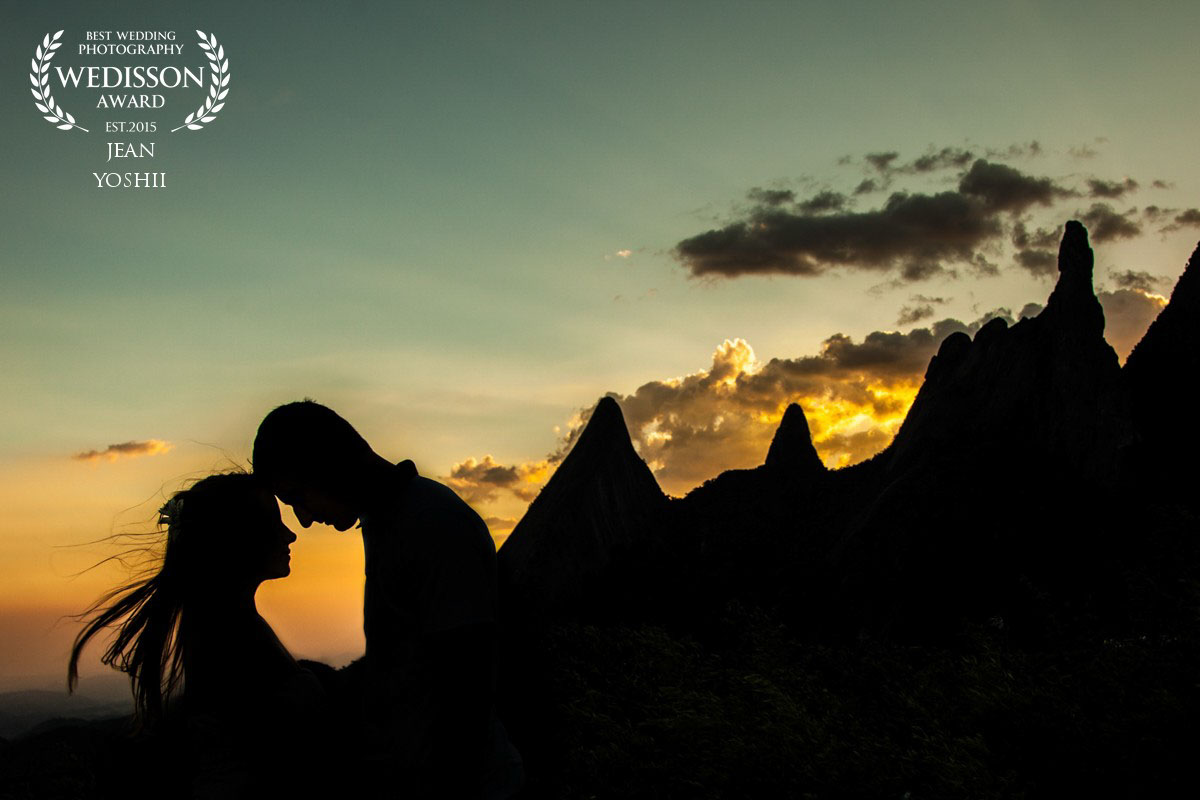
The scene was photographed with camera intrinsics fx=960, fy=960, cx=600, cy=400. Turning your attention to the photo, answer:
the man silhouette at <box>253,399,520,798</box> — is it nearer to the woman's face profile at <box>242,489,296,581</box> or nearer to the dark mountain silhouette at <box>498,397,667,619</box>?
the woman's face profile at <box>242,489,296,581</box>

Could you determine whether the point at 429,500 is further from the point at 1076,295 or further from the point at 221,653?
the point at 1076,295

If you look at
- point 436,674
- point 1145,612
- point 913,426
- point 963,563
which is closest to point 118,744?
point 436,674

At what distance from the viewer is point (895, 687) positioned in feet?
27.2

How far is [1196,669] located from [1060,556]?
3723cm

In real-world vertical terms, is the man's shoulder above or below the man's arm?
above

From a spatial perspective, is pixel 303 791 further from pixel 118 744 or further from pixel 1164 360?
pixel 1164 360

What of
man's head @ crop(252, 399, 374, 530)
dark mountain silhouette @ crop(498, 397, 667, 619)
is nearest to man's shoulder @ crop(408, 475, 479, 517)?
man's head @ crop(252, 399, 374, 530)

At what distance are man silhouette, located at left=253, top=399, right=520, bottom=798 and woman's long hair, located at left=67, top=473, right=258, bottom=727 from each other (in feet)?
0.50

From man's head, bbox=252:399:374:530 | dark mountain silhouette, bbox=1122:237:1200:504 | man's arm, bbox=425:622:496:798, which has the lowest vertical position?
man's arm, bbox=425:622:496:798

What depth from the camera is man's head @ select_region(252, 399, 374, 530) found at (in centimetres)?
273

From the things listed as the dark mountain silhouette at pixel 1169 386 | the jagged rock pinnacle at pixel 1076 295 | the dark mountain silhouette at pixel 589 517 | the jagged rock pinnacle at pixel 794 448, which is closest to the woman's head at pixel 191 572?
the dark mountain silhouette at pixel 589 517

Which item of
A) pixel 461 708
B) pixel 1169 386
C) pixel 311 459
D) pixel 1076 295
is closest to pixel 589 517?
pixel 1076 295

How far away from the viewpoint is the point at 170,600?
2.72m

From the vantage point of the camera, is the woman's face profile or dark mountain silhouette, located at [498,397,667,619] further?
dark mountain silhouette, located at [498,397,667,619]
